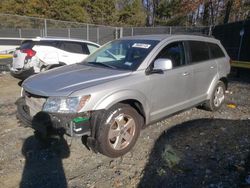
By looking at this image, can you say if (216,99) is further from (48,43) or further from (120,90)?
(48,43)

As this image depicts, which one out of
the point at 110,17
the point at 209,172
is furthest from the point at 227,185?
the point at 110,17

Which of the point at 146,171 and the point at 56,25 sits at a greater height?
the point at 56,25

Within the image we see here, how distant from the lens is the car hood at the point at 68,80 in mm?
3546

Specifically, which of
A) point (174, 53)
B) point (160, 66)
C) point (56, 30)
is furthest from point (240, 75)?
point (56, 30)

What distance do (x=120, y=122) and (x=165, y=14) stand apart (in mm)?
40580

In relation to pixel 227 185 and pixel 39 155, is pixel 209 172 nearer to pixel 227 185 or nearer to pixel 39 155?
pixel 227 185

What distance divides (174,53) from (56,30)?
14.8 meters

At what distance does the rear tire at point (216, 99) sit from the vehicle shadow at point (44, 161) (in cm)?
325

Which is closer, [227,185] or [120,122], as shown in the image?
[227,185]

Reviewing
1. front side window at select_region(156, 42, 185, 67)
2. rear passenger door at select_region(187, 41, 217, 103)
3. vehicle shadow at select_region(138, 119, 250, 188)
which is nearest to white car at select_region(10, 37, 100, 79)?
front side window at select_region(156, 42, 185, 67)

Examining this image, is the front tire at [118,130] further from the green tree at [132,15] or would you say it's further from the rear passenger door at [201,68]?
the green tree at [132,15]

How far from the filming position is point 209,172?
348 cm

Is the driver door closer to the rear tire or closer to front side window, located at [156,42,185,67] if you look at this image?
front side window, located at [156,42,185,67]

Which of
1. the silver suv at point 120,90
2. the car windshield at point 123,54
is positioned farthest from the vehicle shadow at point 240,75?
the car windshield at point 123,54
